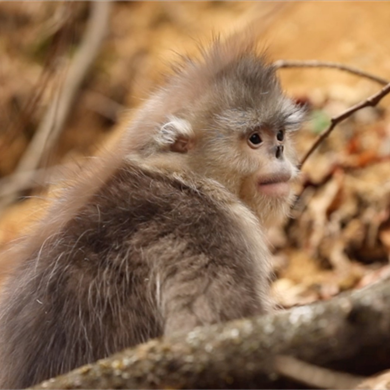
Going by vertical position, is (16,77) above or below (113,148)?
above

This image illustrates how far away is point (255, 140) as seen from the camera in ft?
13.4

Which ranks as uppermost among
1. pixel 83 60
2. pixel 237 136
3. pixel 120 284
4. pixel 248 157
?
pixel 83 60

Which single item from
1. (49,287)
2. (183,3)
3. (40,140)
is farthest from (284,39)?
(49,287)

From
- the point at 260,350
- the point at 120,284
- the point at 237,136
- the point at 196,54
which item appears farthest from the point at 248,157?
the point at 196,54

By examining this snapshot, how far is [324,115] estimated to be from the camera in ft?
22.1

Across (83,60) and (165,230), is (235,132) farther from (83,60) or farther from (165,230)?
(83,60)

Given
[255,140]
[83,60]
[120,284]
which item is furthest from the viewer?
[83,60]

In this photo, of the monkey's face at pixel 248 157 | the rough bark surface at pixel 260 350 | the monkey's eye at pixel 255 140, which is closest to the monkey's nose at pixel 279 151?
the monkey's face at pixel 248 157

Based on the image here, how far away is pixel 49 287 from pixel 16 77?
7202mm

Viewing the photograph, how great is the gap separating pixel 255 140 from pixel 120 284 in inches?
49.8

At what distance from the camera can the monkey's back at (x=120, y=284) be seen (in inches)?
122

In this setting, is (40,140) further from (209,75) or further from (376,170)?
(209,75)

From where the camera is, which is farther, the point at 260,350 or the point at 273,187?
the point at 273,187

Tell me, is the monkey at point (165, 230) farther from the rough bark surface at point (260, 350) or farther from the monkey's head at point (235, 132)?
the rough bark surface at point (260, 350)
